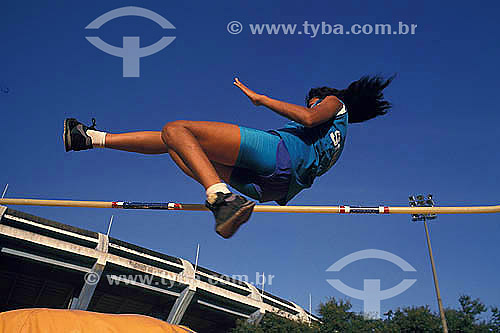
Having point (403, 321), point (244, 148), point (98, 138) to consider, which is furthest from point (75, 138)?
point (403, 321)

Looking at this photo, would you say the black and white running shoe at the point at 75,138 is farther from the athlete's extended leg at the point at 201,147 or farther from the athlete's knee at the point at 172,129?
the athlete's knee at the point at 172,129

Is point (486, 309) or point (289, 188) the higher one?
point (486, 309)

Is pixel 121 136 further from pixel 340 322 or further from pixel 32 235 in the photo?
pixel 32 235

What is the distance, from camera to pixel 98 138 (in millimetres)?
3199

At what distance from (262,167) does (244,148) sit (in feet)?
0.76

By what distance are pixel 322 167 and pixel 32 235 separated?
2758cm

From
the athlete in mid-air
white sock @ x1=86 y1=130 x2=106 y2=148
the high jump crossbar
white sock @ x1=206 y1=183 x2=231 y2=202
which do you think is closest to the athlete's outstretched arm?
the athlete in mid-air

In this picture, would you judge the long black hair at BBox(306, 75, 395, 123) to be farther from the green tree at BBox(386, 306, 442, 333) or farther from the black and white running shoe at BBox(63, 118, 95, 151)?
the green tree at BBox(386, 306, 442, 333)

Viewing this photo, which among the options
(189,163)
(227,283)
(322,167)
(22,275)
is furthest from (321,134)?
(227,283)

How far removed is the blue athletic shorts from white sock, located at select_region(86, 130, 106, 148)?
3.33ft

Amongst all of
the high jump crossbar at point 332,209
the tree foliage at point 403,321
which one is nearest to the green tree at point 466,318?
the tree foliage at point 403,321

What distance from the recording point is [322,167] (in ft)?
11.4

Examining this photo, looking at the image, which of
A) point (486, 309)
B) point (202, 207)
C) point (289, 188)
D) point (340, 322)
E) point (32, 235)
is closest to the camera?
point (289, 188)

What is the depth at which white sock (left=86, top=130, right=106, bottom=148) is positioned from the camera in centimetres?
319
